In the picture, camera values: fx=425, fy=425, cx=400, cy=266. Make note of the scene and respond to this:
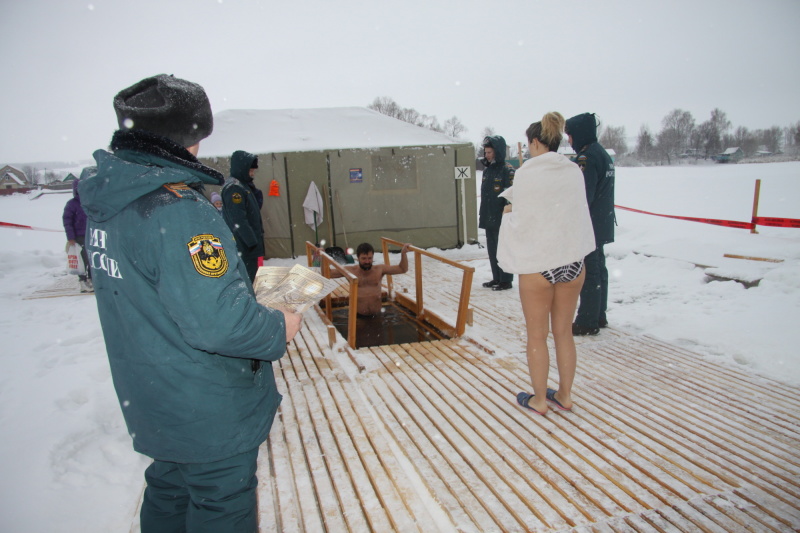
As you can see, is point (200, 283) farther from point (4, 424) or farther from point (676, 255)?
point (676, 255)

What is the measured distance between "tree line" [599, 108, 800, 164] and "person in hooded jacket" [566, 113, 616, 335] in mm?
69396

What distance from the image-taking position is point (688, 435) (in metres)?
2.77

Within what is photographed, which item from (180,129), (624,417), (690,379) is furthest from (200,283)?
(690,379)

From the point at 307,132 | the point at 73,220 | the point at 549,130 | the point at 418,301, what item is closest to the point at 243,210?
the point at 418,301

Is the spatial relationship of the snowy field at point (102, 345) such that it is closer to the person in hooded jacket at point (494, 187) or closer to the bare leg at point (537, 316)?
the person in hooded jacket at point (494, 187)

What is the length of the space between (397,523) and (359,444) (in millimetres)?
703

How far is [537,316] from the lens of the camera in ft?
9.08

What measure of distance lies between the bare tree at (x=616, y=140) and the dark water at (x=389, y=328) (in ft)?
297

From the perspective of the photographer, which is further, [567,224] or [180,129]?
[567,224]

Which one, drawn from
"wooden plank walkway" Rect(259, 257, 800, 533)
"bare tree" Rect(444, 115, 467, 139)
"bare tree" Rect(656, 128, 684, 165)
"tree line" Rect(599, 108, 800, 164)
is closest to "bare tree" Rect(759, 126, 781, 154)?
"tree line" Rect(599, 108, 800, 164)

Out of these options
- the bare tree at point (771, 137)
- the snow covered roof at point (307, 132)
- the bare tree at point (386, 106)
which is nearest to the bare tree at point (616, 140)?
the bare tree at point (771, 137)

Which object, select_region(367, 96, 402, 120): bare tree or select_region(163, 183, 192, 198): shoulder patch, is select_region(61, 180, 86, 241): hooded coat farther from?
select_region(367, 96, 402, 120): bare tree

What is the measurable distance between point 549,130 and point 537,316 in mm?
1214

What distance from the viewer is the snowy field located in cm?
253
